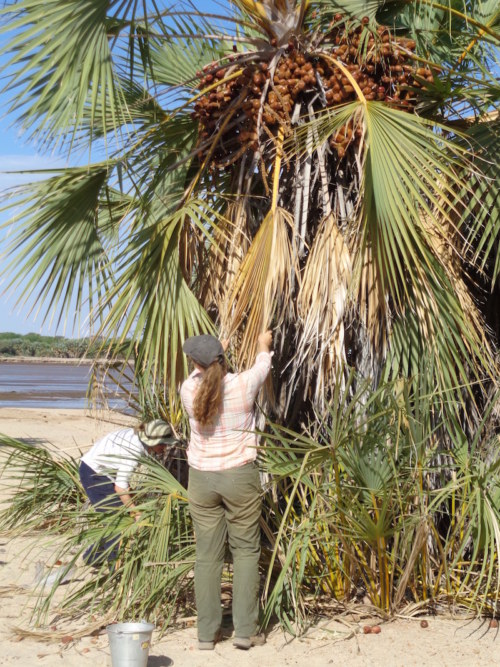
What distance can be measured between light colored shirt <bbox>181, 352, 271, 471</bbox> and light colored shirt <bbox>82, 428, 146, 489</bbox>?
2.17ft

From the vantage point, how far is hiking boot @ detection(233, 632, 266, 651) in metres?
4.36

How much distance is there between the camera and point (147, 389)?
5551mm

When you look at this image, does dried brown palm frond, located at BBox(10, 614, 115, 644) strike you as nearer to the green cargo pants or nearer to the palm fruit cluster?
the green cargo pants

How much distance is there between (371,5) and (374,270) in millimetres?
1935

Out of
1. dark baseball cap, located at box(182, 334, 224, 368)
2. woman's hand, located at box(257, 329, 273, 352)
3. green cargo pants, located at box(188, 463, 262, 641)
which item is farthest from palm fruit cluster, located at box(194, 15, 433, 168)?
green cargo pants, located at box(188, 463, 262, 641)

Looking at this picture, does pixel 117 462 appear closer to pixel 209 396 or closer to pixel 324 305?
pixel 209 396

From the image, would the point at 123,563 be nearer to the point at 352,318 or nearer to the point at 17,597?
the point at 17,597

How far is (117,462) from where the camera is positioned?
5316 mm

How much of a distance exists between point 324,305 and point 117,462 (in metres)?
1.59

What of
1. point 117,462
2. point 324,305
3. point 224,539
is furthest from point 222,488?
point 324,305

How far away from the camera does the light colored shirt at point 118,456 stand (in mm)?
5137

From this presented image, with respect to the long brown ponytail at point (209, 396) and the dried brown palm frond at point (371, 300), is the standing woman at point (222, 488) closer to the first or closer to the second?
the long brown ponytail at point (209, 396)

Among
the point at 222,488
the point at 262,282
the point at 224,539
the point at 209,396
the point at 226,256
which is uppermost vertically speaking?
the point at 226,256

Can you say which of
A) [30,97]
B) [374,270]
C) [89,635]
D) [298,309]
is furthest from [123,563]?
[30,97]
